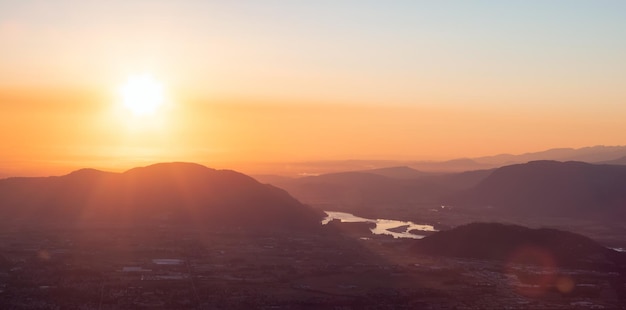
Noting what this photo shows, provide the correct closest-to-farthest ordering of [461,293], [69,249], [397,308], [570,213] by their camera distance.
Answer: [397,308] → [461,293] → [69,249] → [570,213]

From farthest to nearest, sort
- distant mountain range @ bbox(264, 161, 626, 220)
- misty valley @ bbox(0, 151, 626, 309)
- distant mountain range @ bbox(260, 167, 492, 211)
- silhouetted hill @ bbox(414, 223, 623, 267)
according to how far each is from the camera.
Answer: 1. distant mountain range @ bbox(260, 167, 492, 211)
2. distant mountain range @ bbox(264, 161, 626, 220)
3. silhouetted hill @ bbox(414, 223, 623, 267)
4. misty valley @ bbox(0, 151, 626, 309)

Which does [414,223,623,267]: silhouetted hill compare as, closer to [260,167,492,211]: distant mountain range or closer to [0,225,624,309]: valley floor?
[0,225,624,309]: valley floor

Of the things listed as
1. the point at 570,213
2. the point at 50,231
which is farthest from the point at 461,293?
the point at 570,213

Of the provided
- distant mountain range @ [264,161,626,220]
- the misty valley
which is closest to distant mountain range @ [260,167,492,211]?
distant mountain range @ [264,161,626,220]

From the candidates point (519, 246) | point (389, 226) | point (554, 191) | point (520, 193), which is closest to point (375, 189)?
point (520, 193)

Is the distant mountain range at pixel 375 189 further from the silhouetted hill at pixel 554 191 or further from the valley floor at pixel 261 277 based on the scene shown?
the valley floor at pixel 261 277

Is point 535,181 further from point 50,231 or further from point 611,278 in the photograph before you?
point 50,231

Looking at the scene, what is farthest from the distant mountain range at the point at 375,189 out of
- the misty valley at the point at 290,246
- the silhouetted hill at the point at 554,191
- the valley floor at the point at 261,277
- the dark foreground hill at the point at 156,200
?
the valley floor at the point at 261,277
